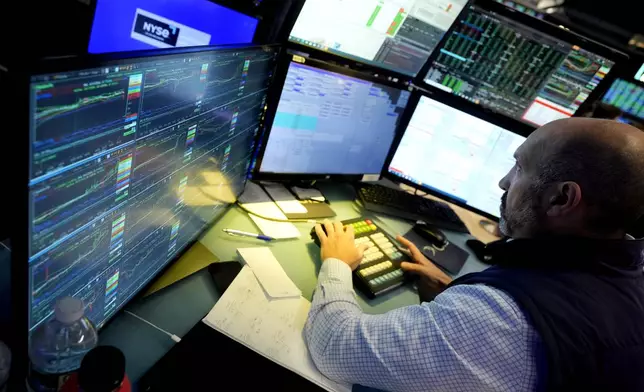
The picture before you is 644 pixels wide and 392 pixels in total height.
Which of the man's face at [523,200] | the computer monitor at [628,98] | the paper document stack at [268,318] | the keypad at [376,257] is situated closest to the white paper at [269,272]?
the paper document stack at [268,318]

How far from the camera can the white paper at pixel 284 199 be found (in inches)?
50.3

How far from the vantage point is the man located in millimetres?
699

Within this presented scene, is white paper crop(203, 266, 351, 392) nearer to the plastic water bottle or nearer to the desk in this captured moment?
the desk

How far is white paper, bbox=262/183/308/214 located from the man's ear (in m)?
0.69

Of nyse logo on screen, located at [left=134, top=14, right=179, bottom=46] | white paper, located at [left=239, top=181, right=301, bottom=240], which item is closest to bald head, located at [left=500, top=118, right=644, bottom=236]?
white paper, located at [left=239, top=181, right=301, bottom=240]

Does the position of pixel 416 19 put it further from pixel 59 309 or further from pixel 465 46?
pixel 59 309

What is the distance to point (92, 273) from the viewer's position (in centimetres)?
61

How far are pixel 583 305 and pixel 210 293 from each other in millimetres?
730

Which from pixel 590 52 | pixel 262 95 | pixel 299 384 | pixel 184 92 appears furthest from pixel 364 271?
pixel 590 52

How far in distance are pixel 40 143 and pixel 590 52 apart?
161cm

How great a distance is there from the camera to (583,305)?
72 centimetres

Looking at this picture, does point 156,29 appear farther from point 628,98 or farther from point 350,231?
point 628,98

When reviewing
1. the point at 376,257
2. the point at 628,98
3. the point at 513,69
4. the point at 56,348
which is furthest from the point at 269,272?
the point at 628,98

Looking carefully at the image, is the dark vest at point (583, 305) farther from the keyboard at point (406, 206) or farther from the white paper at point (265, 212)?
the keyboard at point (406, 206)
